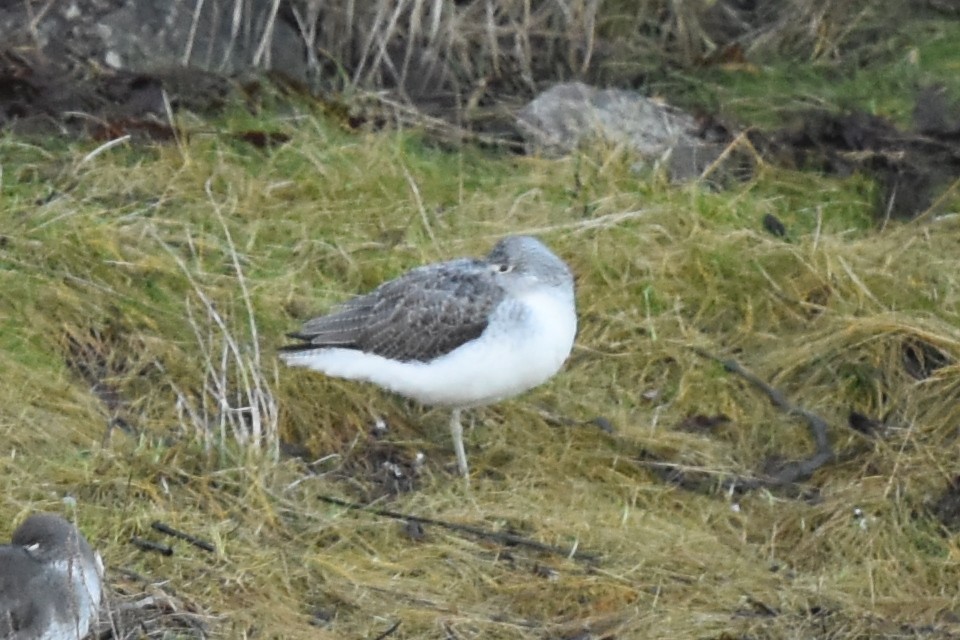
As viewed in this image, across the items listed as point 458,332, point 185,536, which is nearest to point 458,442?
point 458,332

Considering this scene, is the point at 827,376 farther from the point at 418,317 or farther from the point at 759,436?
the point at 418,317

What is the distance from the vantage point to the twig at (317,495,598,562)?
5.13m

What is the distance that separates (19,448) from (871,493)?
8.49ft

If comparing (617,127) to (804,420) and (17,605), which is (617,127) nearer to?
(804,420)

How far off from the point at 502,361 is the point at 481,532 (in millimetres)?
553

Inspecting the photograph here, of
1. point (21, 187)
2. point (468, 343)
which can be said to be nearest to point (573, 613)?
point (468, 343)

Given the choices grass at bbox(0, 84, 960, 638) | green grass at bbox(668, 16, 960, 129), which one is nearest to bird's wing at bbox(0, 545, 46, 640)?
grass at bbox(0, 84, 960, 638)

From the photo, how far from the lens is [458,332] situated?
567cm

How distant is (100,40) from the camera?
7.79m

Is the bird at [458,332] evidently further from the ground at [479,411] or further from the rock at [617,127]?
the rock at [617,127]

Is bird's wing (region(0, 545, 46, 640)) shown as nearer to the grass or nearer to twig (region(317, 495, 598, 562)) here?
the grass

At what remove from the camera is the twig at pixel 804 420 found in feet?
18.8

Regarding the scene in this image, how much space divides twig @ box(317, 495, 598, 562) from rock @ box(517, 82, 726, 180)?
2.57m

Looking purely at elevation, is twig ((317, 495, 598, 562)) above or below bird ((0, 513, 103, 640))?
below
